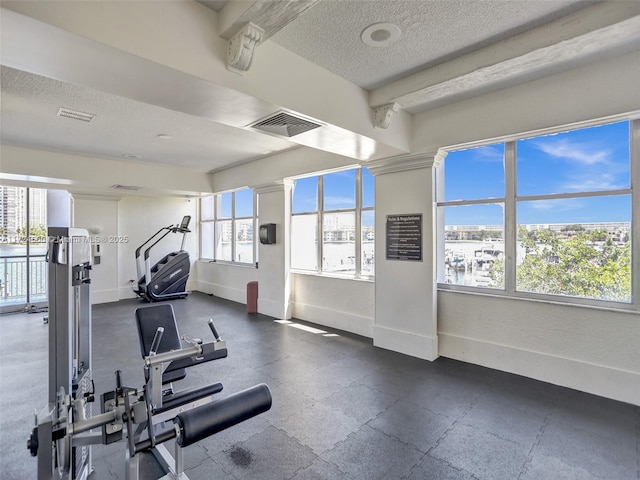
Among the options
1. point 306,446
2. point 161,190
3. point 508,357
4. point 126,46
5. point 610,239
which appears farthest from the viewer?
point 161,190

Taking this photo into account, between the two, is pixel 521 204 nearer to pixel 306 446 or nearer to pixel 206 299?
pixel 306 446

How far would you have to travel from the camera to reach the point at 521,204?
3428 mm

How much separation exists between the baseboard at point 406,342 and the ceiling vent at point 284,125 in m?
2.69

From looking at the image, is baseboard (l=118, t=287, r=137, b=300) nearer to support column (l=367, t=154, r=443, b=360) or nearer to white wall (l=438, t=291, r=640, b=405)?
support column (l=367, t=154, r=443, b=360)

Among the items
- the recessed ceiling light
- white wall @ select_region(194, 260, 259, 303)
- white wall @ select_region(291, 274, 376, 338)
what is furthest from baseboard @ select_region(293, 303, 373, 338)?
the recessed ceiling light

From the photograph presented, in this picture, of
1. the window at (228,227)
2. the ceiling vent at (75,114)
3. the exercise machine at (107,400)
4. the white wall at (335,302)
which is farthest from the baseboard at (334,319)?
the ceiling vent at (75,114)

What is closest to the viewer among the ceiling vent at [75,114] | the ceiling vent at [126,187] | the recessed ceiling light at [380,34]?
the recessed ceiling light at [380,34]

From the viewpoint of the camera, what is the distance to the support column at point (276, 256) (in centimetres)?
563

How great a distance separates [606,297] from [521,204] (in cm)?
114

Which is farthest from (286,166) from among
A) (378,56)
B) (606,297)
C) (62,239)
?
(606,297)

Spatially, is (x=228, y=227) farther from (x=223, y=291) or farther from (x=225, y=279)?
(x=223, y=291)

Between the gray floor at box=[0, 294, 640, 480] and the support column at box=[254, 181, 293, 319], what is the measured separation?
164 cm

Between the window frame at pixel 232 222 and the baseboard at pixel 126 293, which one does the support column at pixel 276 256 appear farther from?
the baseboard at pixel 126 293

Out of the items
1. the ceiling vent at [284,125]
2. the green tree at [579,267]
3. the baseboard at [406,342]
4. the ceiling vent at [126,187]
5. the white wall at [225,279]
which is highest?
the ceiling vent at [126,187]
